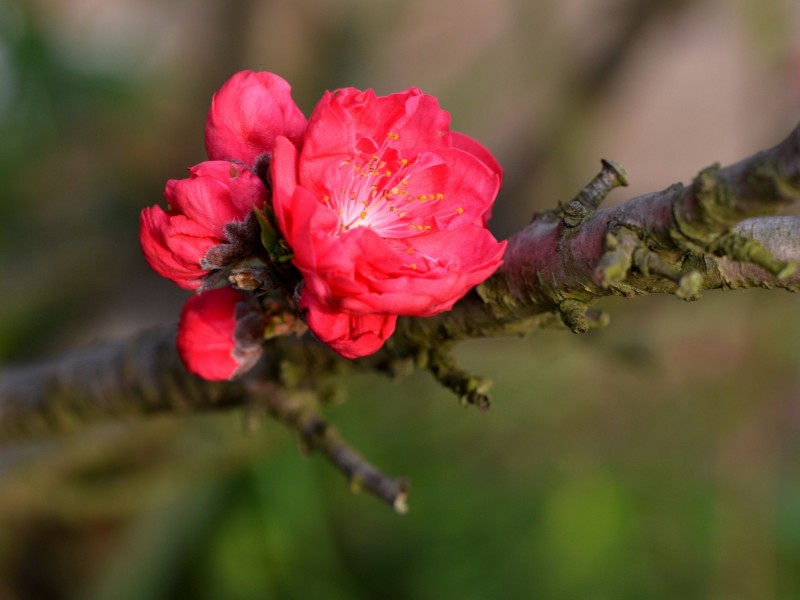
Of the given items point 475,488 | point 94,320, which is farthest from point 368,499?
point 94,320

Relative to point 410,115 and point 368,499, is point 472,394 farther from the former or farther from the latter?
point 368,499

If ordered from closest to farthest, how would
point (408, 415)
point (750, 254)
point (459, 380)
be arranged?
point (750, 254) → point (459, 380) → point (408, 415)

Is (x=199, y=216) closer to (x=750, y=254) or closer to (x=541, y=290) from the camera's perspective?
(x=541, y=290)

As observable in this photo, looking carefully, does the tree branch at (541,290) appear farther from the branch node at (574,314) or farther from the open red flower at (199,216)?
the open red flower at (199,216)

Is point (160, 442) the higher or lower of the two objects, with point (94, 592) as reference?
higher

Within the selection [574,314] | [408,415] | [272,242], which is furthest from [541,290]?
[408,415]
